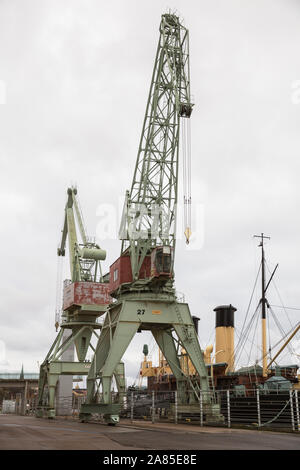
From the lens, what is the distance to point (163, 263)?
36.4 m

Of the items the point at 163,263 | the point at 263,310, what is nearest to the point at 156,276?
the point at 163,263

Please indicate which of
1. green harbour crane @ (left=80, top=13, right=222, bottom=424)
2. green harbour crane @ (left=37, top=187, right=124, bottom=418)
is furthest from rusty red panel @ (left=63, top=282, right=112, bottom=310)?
green harbour crane @ (left=80, top=13, right=222, bottom=424)

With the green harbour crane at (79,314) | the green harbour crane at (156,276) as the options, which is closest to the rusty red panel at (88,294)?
the green harbour crane at (79,314)

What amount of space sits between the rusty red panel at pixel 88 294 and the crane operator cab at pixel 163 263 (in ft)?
65.2

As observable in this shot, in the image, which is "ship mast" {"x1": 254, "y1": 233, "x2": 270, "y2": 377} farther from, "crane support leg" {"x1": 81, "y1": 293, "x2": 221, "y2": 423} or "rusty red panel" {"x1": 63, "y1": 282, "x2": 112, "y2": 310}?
"rusty red panel" {"x1": 63, "y1": 282, "x2": 112, "y2": 310}

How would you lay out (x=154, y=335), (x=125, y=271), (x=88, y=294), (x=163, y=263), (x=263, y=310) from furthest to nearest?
(x=88, y=294), (x=263, y=310), (x=154, y=335), (x=125, y=271), (x=163, y=263)

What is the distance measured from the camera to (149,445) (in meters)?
16.7

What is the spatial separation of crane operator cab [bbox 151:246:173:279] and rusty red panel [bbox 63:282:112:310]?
19.9m

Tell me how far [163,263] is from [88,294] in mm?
21158

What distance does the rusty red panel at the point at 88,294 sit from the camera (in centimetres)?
5528

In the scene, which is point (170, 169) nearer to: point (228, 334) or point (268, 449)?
point (228, 334)

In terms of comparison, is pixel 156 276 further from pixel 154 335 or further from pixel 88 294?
pixel 88 294

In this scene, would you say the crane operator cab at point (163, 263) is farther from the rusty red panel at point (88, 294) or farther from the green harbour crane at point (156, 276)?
the rusty red panel at point (88, 294)

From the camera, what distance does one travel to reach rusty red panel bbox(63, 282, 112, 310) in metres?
55.3
